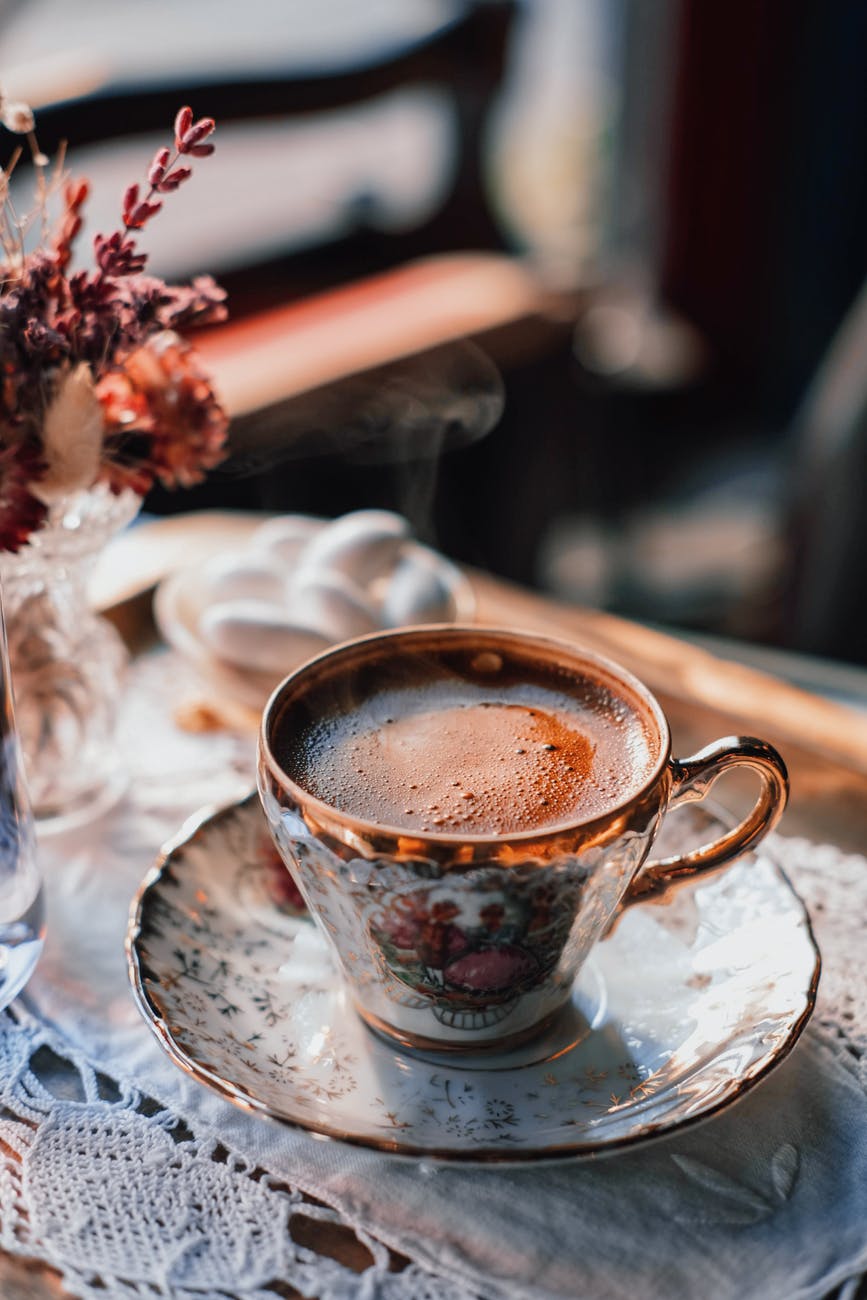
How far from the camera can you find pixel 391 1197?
1.57 ft

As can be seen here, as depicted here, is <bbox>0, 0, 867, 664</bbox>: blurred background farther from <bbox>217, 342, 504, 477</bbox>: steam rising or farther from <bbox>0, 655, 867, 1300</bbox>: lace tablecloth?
<bbox>0, 655, 867, 1300</bbox>: lace tablecloth

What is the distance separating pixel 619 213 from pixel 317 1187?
2.71 m

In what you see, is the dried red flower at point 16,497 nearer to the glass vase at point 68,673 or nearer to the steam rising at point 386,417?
the glass vase at point 68,673

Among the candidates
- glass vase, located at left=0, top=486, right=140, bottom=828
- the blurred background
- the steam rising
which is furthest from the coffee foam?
the steam rising

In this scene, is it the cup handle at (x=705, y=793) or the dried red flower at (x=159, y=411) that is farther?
the dried red flower at (x=159, y=411)

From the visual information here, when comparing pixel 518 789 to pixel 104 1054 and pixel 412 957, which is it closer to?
pixel 412 957

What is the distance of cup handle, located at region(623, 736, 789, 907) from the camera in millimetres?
533

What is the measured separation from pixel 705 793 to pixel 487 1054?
6.0 inches

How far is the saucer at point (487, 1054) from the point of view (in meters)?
0.49

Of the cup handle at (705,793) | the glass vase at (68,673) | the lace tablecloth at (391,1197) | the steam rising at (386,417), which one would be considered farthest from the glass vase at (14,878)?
the steam rising at (386,417)

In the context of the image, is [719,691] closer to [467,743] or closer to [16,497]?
[467,743]

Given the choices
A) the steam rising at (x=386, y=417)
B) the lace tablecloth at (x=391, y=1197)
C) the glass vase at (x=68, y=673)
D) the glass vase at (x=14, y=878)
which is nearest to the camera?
the lace tablecloth at (x=391, y=1197)

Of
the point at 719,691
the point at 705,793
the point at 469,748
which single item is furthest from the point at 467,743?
the point at 719,691

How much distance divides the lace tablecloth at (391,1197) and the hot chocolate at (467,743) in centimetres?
14
